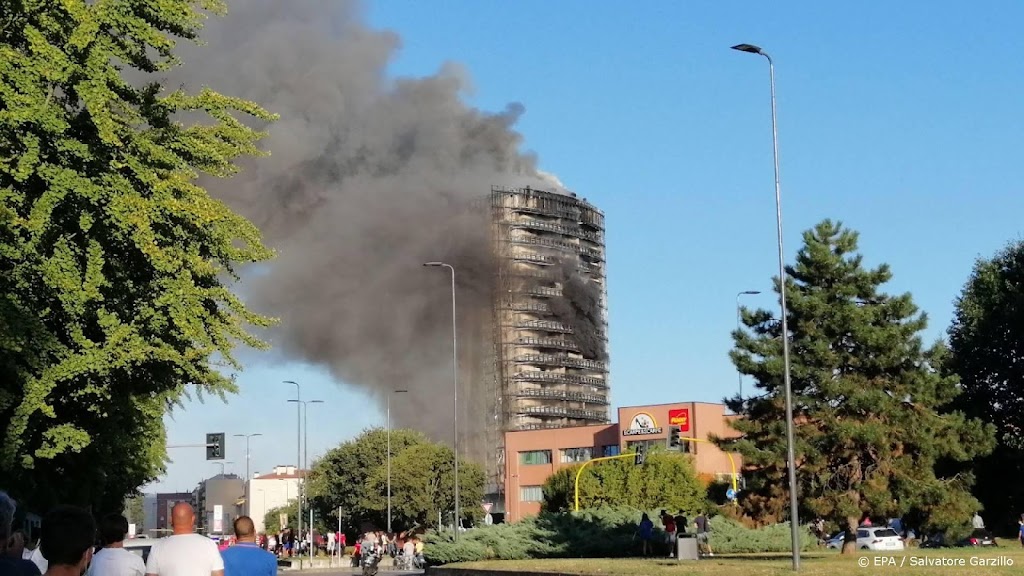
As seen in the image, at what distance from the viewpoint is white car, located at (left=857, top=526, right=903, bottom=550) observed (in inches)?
1928

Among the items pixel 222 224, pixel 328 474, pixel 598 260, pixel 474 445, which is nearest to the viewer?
pixel 222 224

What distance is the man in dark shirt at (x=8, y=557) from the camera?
593 centimetres

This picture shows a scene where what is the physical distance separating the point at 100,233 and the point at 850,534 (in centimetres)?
2652

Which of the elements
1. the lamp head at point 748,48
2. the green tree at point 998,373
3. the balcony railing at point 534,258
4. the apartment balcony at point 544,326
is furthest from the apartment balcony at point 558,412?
the lamp head at point 748,48

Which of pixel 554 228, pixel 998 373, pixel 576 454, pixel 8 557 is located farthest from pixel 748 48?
pixel 554 228

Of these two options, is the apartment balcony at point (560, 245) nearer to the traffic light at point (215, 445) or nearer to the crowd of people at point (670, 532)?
the traffic light at point (215, 445)

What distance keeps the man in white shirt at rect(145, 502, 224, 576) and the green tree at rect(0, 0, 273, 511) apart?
1140cm

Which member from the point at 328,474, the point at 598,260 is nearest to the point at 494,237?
the point at 598,260

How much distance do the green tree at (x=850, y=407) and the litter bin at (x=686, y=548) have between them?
4.41 m

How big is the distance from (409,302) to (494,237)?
26.2 m

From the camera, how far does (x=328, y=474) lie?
108812 millimetres

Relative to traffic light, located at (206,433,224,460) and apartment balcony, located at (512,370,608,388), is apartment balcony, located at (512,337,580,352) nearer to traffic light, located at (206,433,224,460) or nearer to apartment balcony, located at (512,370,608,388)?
apartment balcony, located at (512,370,608,388)

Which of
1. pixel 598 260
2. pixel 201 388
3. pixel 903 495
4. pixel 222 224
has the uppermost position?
pixel 598 260

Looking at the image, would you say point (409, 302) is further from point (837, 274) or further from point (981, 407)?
point (837, 274)
